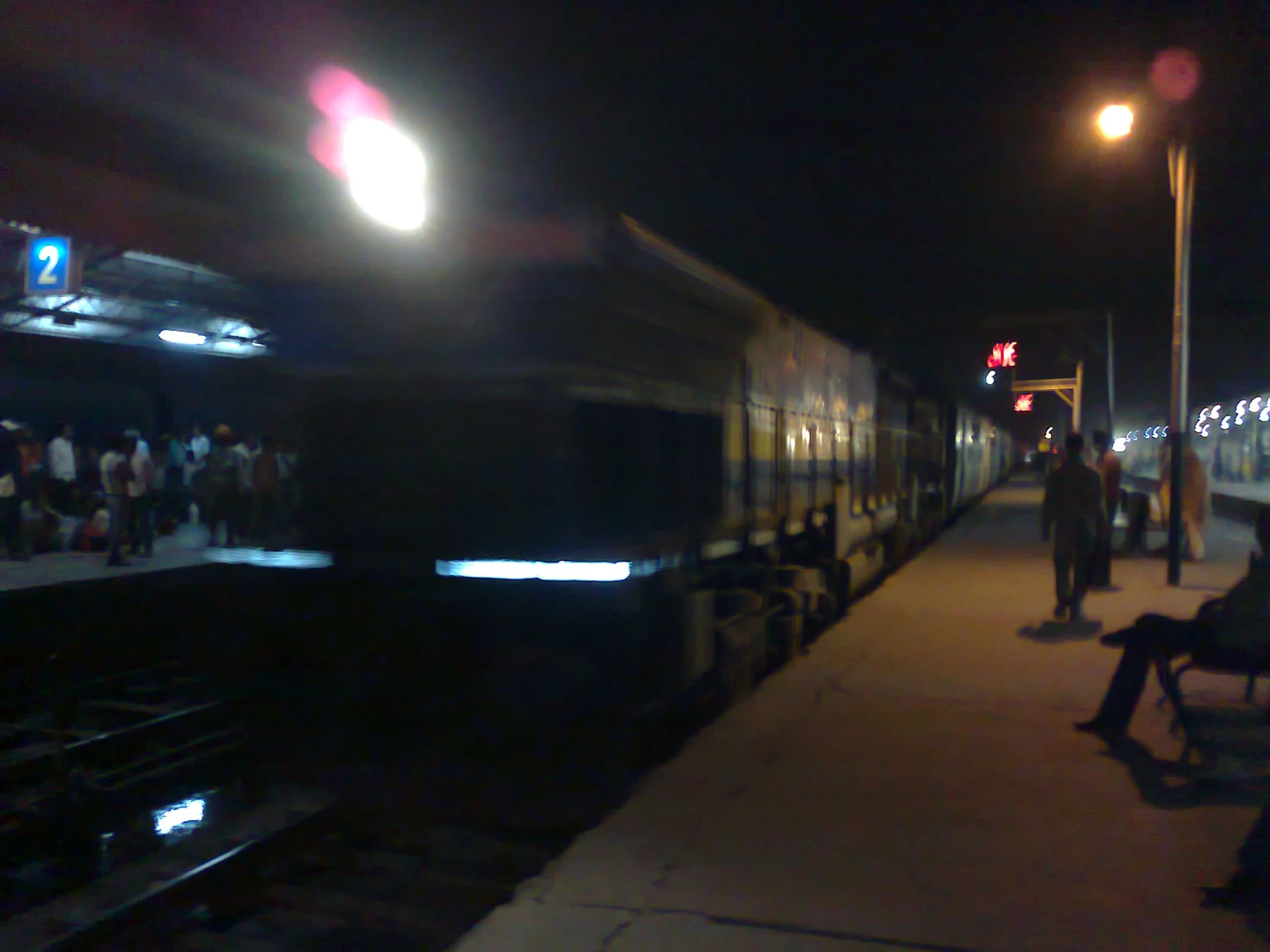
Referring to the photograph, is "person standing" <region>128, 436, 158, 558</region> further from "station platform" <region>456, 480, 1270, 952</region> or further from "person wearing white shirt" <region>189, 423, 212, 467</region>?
"station platform" <region>456, 480, 1270, 952</region>

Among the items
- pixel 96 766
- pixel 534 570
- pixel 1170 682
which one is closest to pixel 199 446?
pixel 96 766

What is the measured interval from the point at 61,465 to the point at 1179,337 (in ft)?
53.1

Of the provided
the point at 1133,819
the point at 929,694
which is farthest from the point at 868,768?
the point at 929,694

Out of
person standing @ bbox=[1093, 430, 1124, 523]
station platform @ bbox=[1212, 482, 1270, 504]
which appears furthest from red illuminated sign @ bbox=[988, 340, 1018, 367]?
person standing @ bbox=[1093, 430, 1124, 523]

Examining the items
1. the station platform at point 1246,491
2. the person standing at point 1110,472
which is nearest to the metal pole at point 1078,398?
the station platform at point 1246,491

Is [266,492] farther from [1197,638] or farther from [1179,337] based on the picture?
[1179,337]

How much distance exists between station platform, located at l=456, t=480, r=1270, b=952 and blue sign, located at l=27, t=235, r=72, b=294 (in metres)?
8.94

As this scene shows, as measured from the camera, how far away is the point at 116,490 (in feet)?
44.0

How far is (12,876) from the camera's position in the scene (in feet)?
15.3

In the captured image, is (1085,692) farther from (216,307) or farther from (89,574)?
(89,574)

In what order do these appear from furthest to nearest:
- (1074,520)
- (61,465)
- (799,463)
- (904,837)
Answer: (61,465)
(1074,520)
(799,463)
(904,837)

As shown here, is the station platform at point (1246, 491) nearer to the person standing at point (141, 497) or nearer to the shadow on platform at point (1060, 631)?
the shadow on platform at point (1060, 631)

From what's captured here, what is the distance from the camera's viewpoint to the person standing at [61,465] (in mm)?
14875

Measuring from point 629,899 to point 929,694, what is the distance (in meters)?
3.60
